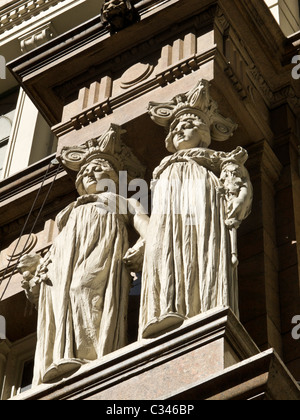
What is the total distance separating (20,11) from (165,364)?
37.1 ft

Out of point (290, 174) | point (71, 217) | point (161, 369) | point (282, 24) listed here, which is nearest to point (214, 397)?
point (161, 369)

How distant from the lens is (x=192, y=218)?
13.3m

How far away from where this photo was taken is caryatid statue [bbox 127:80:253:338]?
1264cm

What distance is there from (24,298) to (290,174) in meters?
3.15

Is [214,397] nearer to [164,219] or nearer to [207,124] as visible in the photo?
[164,219]

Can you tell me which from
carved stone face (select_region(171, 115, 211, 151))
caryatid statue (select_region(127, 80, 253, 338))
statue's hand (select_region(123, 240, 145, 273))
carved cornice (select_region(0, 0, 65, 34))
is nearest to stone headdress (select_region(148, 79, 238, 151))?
caryatid statue (select_region(127, 80, 253, 338))

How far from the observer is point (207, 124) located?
14594 millimetres

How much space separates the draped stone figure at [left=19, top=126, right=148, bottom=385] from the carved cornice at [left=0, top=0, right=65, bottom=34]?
7292 millimetres

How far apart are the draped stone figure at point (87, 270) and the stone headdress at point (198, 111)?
600 mm

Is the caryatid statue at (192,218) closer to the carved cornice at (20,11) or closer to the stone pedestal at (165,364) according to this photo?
the stone pedestal at (165,364)

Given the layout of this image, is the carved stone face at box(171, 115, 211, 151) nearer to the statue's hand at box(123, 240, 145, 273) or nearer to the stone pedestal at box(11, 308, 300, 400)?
the statue's hand at box(123, 240, 145, 273)

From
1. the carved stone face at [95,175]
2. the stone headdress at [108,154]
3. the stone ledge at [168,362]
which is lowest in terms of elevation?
the stone ledge at [168,362]

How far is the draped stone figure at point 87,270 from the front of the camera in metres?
13.1

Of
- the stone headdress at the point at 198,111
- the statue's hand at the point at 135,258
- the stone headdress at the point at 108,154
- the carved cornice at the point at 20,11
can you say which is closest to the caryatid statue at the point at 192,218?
the stone headdress at the point at 198,111
